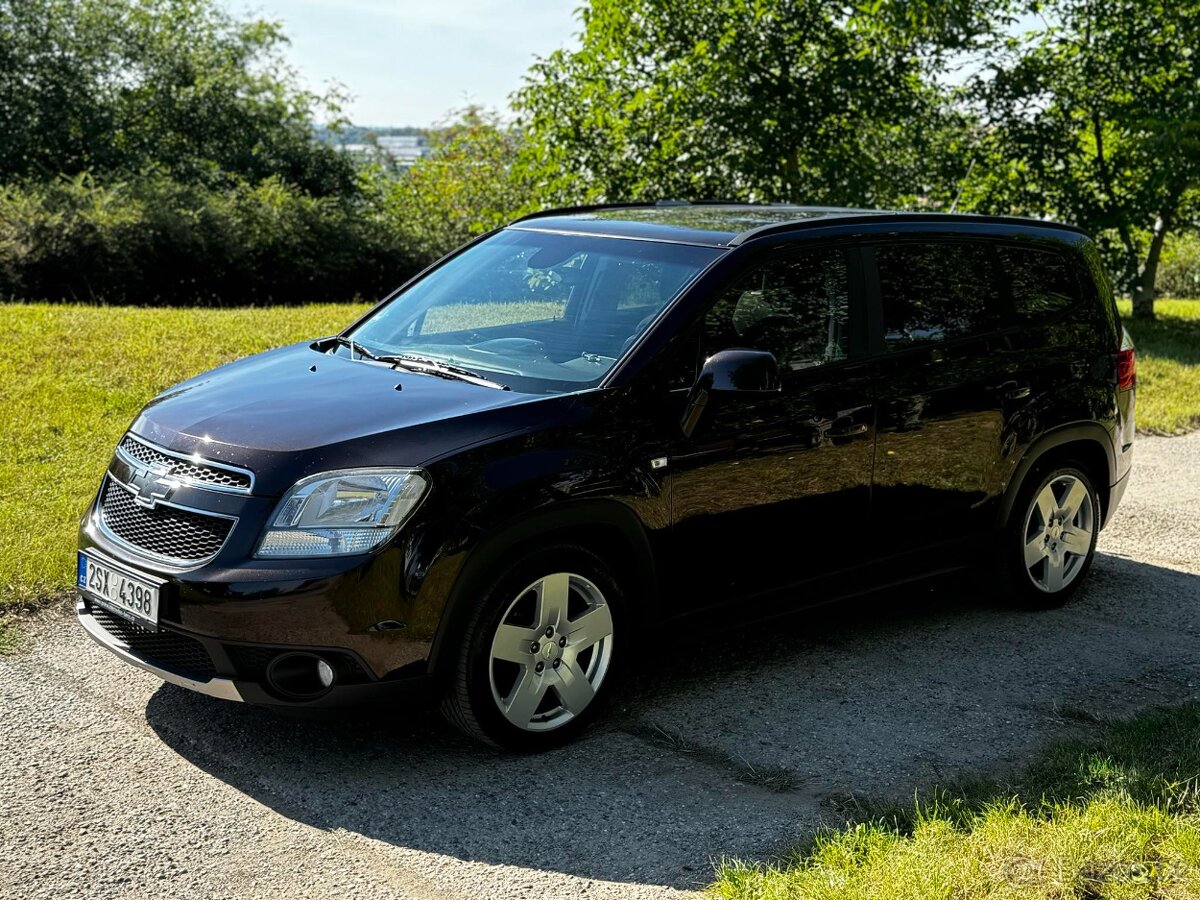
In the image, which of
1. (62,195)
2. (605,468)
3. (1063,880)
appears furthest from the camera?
(62,195)

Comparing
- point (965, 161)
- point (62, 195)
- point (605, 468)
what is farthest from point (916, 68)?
point (605, 468)

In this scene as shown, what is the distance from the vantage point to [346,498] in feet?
13.4

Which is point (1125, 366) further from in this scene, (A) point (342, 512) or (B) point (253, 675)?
(B) point (253, 675)

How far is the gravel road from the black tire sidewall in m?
0.09

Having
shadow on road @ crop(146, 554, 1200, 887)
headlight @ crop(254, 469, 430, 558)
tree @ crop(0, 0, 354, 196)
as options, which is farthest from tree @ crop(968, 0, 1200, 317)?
tree @ crop(0, 0, 354, 196)

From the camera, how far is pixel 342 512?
4.09 meters

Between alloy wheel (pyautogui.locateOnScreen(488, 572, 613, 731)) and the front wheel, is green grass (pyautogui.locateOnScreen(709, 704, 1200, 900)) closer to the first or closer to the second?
alloy wheel (pyautogui.locateOnScreen(488, 572, 613, 731))

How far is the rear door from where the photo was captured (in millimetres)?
5410

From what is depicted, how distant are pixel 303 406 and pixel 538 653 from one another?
3.81 ft

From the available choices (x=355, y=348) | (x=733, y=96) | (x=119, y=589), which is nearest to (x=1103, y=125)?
(x=733, y=96)

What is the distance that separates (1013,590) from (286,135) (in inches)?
1145

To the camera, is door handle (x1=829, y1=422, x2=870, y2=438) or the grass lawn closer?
door handle (x1=829, y1=422, x2=870, y2=438)

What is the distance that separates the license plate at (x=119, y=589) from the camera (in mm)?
4191

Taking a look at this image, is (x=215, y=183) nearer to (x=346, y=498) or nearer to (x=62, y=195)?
(x=62, y=195)
